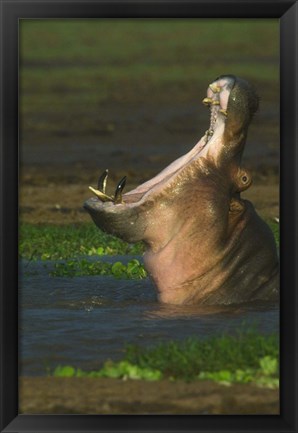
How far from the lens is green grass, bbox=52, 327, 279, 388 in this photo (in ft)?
27.6

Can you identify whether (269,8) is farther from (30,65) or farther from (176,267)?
(30,65)

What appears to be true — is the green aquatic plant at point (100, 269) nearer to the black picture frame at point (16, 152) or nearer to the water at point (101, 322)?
the water at point (101, 322)

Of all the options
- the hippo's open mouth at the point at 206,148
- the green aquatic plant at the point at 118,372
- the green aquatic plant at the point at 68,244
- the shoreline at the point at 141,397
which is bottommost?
the shoreline at the point at 141,397

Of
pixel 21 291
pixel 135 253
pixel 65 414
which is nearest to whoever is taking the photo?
pixel 65 414

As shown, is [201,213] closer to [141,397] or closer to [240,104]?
[240,104]

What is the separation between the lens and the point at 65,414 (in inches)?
313

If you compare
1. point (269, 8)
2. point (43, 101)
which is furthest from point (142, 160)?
point (269, 8)

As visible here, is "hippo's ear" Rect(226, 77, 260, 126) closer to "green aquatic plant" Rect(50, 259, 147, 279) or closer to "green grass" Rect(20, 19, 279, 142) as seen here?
"green aquatic plant" Rect(50, 259, 147, 279)

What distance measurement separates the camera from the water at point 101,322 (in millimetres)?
8961

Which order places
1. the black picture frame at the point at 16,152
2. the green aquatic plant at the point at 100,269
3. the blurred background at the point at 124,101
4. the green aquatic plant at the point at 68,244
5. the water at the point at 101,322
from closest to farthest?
the black picture frame at the point at 16,152
the water at the point at 101,322
the green aquatic plant at the point at 100,269
the green aquatic plant at the point at 68,244
the blurred background at the point at 124,101

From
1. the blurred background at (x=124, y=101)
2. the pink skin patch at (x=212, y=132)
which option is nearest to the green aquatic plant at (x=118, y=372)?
the pink skin patch at (x=212, y=132)

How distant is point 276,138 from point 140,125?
6.97 feet

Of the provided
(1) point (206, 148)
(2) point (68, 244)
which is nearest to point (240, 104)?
(1) point (206, 148)

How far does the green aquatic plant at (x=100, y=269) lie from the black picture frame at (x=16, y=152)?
9.23 ft
